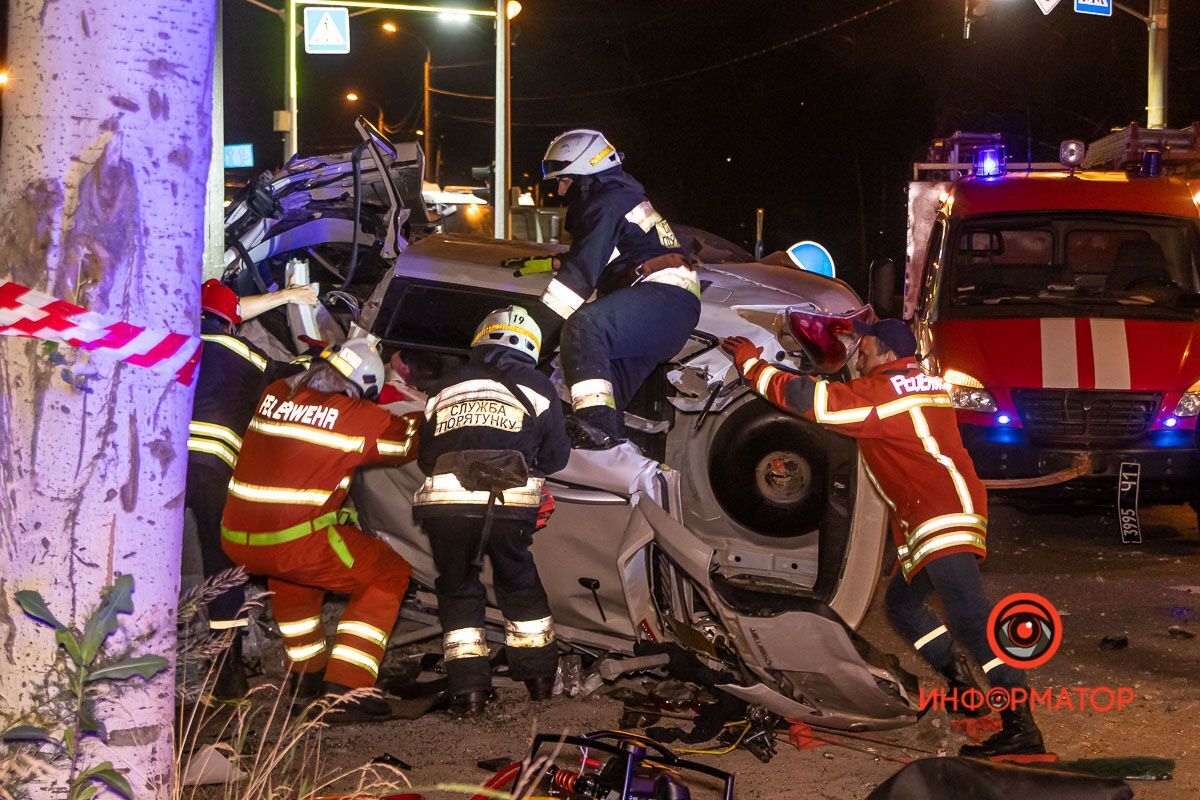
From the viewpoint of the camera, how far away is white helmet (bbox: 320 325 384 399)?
512cm

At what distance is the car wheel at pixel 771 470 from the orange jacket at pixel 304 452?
1.46 metres

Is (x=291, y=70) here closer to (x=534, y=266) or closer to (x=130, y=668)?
(x=534, y=266)

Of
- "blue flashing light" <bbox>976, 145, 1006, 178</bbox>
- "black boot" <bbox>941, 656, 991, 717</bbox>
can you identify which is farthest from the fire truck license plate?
"blue flashing light" <bbox>976, 145, 1006, 178</bbox>

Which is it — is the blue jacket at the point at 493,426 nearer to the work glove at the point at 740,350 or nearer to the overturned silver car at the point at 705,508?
the overturned silver car at the point at 705,508

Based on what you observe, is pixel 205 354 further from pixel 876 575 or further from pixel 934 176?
pixel 934 176

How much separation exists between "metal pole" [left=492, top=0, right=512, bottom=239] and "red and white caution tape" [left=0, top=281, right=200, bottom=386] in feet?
43.3

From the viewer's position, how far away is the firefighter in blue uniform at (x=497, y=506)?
4.89m

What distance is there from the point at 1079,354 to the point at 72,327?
21.4ft

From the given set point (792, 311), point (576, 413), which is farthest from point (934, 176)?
point (576, 413)

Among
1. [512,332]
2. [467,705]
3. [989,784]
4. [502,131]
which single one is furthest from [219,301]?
[502,131]

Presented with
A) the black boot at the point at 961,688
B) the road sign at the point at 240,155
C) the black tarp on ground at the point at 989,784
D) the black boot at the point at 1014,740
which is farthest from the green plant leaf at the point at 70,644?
the road sign at the point at 240,155

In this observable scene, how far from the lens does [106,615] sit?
265 centimetres

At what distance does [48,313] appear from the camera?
→ 8.59 ft

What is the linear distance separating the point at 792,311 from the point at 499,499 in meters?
1.56
